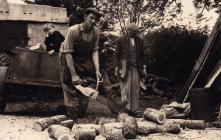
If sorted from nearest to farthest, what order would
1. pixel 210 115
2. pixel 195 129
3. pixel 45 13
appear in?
pixel 195 129
pixel 210 115
pixel 45 13

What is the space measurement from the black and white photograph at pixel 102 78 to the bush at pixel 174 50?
0.11 feet

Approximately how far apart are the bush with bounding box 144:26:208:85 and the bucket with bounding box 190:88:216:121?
628cm

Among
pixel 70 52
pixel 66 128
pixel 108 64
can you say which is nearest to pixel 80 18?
pixel 108 64

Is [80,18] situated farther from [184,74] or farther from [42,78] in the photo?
[42,78]

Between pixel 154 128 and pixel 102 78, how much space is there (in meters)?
1.47

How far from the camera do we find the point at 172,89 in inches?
707

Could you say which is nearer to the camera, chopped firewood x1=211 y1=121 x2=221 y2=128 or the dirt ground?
the dirt ground

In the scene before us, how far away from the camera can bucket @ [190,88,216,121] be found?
37.6ft

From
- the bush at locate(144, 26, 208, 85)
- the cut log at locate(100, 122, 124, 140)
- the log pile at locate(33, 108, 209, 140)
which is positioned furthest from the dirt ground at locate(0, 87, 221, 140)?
the bush at locate(144, 26, 208, 85)

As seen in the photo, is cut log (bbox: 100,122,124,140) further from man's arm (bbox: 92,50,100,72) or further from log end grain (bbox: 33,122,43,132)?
man's arm (bbox: 92,50,100,72)

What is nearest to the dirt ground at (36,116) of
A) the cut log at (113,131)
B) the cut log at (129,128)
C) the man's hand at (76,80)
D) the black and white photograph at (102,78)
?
the black and white photograph at (102,78)

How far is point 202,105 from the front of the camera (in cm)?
1150

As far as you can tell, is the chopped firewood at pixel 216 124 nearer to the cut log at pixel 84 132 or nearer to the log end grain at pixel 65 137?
the cut log at pixel 84 132

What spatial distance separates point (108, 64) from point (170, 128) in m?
9.19
